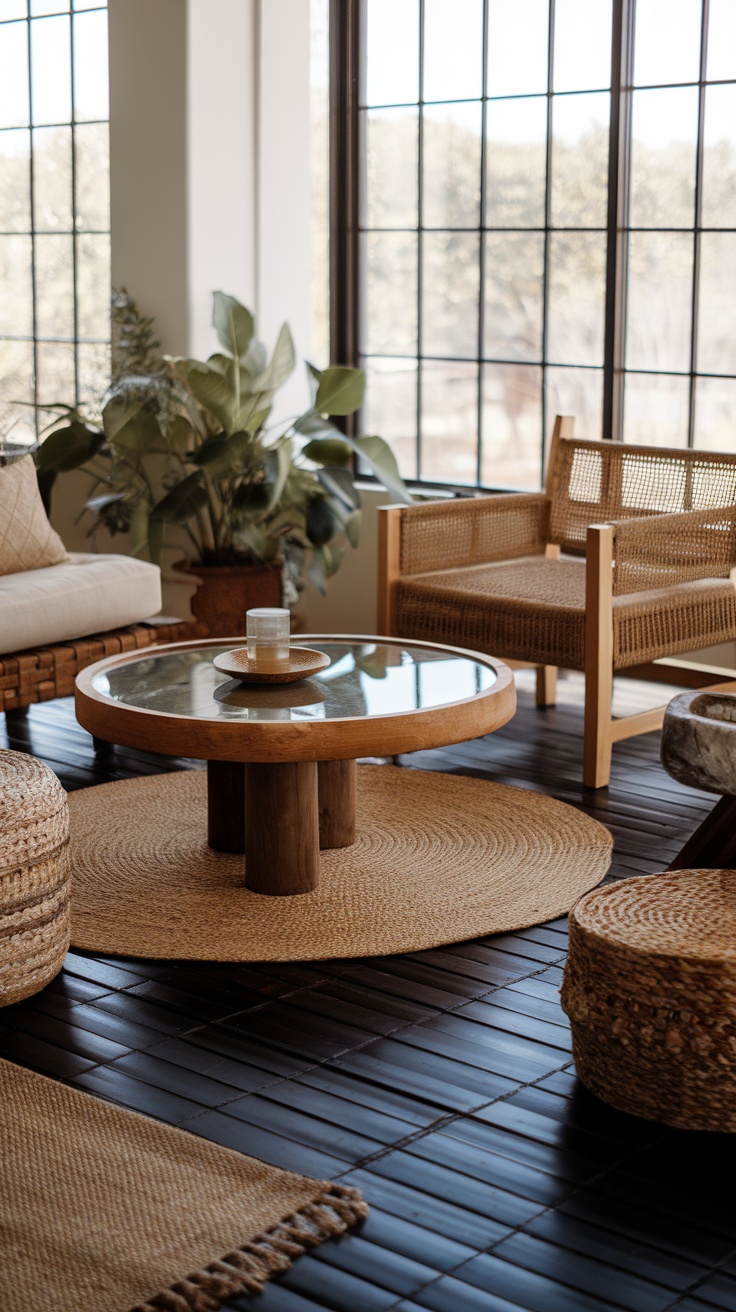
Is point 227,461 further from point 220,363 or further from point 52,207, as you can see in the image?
point 52,207

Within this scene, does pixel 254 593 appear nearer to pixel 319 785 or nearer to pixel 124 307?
pixel 124 307

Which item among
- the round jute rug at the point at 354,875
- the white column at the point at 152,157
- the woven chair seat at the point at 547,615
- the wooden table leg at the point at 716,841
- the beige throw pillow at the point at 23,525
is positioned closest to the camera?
the wooden table leg at the point at 716,841

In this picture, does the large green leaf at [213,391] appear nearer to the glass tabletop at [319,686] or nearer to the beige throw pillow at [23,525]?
the beige throw pillow at [23,525]

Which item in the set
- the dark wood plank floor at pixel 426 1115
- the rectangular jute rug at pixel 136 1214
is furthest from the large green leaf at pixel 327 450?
the rectangular jute rug at pixel 136 1214

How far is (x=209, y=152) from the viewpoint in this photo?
205 inches

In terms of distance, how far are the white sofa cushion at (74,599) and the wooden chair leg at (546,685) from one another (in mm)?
1204

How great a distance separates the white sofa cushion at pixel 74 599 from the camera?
12.8 ft

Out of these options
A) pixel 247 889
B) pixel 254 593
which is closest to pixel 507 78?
pixel 254 593

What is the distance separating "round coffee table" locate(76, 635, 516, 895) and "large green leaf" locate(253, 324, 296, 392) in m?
1.73

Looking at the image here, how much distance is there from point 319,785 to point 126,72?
3127 millimetres

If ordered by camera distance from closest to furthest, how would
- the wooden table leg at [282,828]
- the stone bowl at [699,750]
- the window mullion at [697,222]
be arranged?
the stone bowl at [699,750], the wooden table leg at [282,828], the window mullion at [697,222]

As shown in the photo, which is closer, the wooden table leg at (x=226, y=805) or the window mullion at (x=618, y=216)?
the wooden table leg at (x=226, y=805)

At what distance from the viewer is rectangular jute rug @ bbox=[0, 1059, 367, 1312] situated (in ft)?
5.76

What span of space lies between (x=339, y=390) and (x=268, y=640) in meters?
2.01
